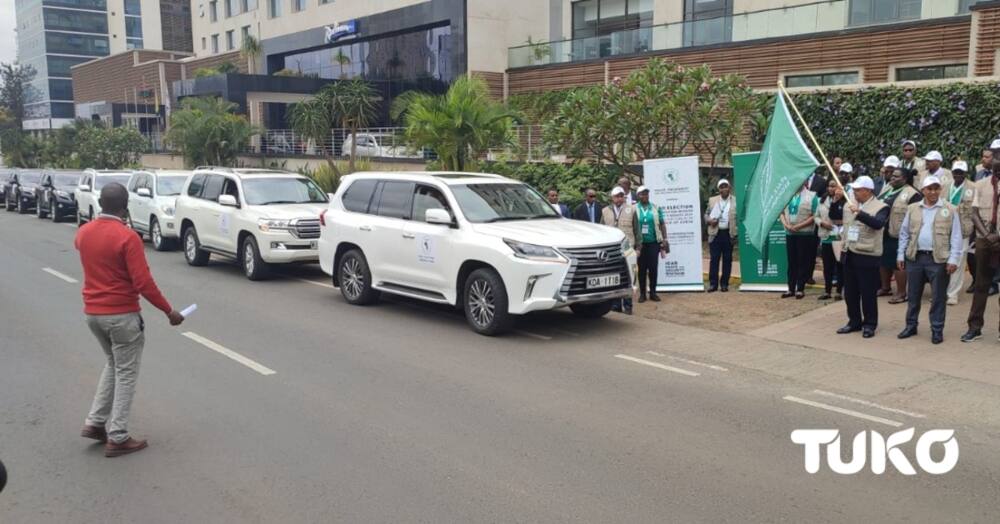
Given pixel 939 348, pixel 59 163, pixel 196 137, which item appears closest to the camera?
pixel 939 348

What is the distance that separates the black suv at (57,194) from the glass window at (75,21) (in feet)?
327

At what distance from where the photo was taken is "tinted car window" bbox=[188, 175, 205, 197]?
55.1ft

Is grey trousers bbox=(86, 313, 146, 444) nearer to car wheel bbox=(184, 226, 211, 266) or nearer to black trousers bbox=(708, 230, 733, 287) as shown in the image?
black trousers bbox=(708, 230, 733, 287)

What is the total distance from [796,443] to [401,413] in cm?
307

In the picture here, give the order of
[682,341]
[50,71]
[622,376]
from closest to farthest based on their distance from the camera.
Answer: [622,376] < [682,341] < [50,71]

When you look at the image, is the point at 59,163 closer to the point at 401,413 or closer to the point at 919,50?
the point at 919,50

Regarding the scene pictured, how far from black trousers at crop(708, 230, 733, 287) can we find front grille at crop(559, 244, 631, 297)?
3039mm

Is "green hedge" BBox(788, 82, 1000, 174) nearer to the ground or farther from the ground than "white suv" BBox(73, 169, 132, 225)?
farther from the ground

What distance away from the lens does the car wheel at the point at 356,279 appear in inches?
465

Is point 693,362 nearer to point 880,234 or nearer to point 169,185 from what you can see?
point 880,234

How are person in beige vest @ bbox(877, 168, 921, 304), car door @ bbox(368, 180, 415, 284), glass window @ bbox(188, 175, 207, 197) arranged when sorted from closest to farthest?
person in beige vest @ bbox(877, 168, 921, 304) → car door @ bbox(368, 180, 415, 284) → glass window @ bbox(188, 175, 207, 197)

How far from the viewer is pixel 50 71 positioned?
4496 inches

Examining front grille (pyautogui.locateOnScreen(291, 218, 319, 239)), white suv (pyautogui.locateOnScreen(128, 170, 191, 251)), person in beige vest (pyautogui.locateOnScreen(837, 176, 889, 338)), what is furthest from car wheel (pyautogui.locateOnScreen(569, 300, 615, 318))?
white suv (pyautogui.locateOnScreen(128, 170, 191, 251))

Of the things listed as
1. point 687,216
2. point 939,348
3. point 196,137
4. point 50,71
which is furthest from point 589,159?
point 50,71
